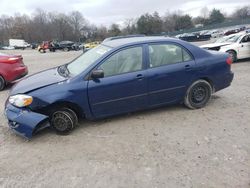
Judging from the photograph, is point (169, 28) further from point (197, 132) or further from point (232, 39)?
point (197, 132)

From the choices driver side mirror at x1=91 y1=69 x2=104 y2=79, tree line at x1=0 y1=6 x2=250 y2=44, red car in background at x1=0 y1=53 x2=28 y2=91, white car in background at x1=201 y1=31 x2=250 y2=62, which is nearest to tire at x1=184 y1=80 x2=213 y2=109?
driver side mirror at x1=91 y1=69 x2=104 y2=79

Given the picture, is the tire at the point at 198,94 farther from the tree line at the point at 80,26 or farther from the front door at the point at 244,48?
the tree line at the point at 80,26

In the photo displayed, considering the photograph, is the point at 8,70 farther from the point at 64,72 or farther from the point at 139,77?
the point at 139,77

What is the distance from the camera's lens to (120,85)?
4.57 m

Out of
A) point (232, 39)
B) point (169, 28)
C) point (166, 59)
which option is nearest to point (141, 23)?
point (169, 28)

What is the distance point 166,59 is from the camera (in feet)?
16.3

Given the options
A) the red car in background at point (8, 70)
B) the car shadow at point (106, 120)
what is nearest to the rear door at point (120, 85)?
the car shadow at point (106, 120)

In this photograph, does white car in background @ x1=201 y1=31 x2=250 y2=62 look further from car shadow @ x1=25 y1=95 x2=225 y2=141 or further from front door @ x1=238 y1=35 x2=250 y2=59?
car shadow @ x1=25 y1=95 x2=225 y2=141

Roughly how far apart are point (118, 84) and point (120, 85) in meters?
0.04

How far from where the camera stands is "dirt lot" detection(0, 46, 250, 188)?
3.13 meters

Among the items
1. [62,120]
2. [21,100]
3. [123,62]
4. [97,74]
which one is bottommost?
[62,120]

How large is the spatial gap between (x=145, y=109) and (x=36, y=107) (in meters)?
2.08

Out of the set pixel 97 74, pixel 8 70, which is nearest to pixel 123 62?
pixel 97 74

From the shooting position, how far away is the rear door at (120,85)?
450 cm
